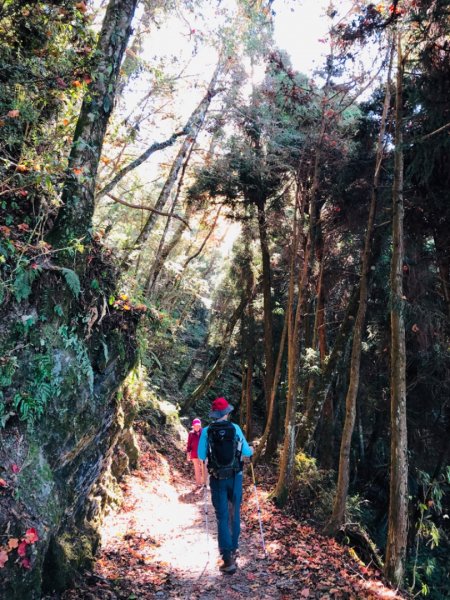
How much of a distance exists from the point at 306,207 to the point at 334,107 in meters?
3.19

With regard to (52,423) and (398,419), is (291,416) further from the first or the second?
(52,423)

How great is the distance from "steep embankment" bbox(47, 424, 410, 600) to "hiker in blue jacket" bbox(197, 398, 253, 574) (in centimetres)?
53

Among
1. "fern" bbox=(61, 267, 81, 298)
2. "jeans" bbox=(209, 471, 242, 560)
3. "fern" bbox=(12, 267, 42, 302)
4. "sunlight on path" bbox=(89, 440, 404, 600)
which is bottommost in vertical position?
"sunlight on path" bbox=(89, 440, 404, 600)

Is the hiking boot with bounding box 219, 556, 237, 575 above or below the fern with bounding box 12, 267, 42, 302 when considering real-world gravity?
below

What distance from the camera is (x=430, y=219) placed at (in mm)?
8734

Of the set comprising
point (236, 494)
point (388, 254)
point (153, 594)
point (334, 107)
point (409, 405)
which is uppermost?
point (334, 107)

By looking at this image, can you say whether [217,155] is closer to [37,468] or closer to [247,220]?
[247,220]

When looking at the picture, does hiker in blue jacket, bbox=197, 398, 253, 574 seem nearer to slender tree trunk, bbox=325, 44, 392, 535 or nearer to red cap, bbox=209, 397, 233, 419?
red cap, bbox=209, 397, 233, 419

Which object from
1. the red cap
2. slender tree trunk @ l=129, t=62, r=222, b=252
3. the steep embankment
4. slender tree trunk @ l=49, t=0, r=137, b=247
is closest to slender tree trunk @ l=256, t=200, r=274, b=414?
slender tree trunk @ l=129, t=62, r=222, b=252

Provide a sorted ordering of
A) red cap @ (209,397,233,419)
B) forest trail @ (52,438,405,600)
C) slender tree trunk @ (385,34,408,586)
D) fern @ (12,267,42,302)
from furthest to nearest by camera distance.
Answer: slender tree trunk @ (385,34,408,586), red cap @ (209,397,233,419), forest trail @ (52,438,405,600), fern @ (12,267,42,302)

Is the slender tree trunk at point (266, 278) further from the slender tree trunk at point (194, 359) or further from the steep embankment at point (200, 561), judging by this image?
the slender tree trunk at point (194, 359)

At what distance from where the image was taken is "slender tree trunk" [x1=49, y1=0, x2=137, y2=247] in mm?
5277

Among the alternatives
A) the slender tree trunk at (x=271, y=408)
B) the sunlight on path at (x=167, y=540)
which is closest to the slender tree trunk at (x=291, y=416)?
the sunlight on path at (x=167, y=540)

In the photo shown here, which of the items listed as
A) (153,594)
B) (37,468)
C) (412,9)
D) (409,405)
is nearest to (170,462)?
(409,405)
